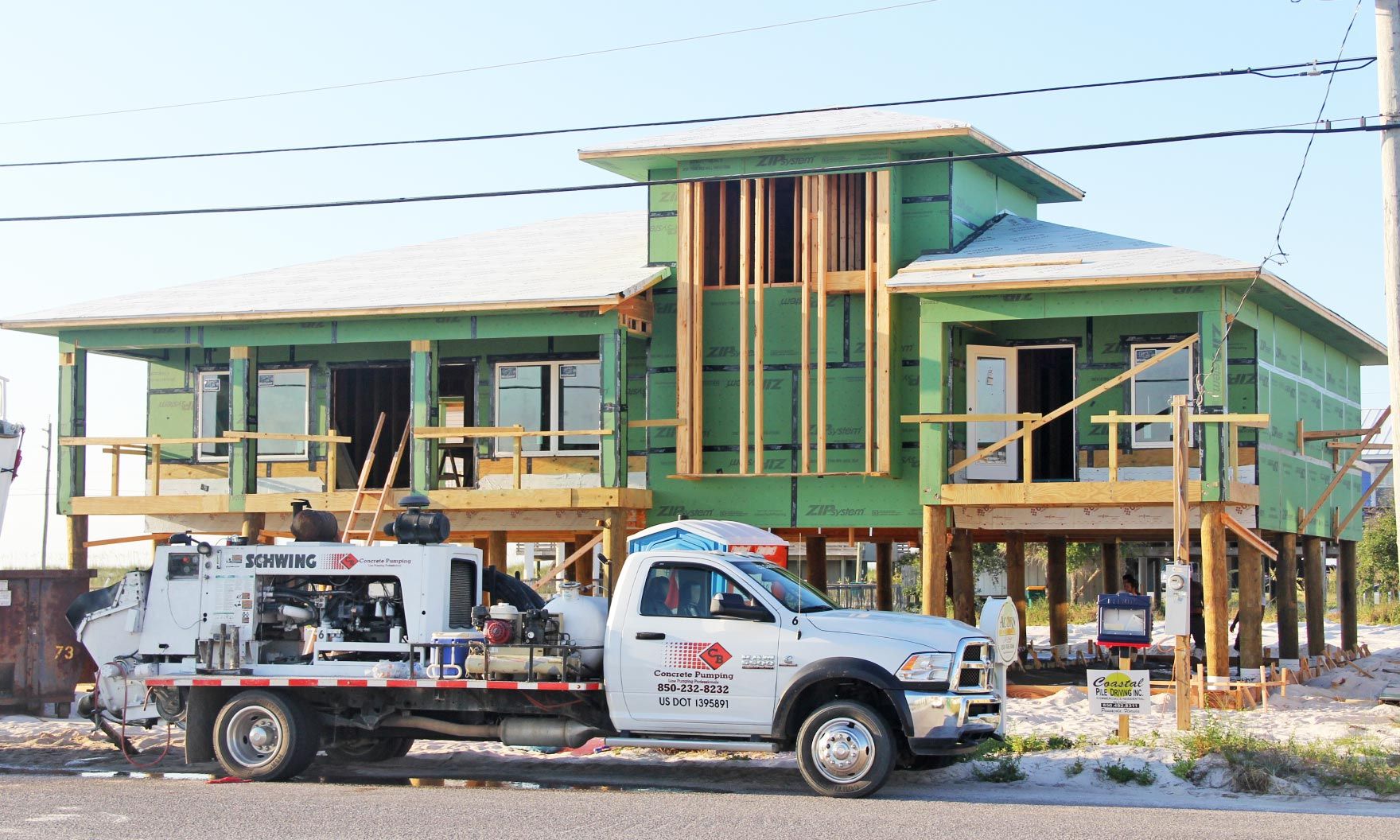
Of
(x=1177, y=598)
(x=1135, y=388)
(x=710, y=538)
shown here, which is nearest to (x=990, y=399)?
(x=1135, y=388)

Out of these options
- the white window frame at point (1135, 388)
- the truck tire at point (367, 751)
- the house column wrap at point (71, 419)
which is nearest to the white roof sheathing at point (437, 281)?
the house column wrap at point (71, 419)

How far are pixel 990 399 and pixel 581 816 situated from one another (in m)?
12.7

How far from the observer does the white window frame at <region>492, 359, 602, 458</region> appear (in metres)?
25.5

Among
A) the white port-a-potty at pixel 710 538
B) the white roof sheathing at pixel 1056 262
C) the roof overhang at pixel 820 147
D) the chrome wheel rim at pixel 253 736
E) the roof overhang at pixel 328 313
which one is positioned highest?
the roof overhang at pixel 820 147

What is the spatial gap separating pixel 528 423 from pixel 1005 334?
714 centimetres

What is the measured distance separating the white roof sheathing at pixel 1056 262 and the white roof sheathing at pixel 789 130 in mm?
1792

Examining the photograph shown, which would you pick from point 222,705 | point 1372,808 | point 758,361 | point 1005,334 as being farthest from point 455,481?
point 1372,808

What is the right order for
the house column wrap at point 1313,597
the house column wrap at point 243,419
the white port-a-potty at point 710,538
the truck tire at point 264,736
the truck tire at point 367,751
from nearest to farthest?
the truck tire at point 264,736 < the truck tire at point 367,751 < the white port-a-potty at point 710,538 < the house column wrap at point 243,419 < the house column wrap at point 1313,597

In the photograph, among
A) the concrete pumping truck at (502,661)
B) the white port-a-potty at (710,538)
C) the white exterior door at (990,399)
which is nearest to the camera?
the concrete pumping truck at (502,661)

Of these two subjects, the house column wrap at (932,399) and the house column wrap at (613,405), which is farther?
the house column wrap at (613,405)

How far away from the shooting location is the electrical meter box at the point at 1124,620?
70.1 feet

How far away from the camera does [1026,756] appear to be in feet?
52.2

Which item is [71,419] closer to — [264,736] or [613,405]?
[613,405]

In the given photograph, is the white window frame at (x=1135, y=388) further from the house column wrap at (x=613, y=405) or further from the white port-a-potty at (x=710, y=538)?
the house column wrap at (x=613, y=405)
